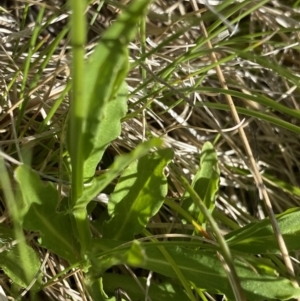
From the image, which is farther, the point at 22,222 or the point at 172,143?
the point at 172,143

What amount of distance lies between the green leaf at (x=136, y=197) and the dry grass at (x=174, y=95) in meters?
0.10

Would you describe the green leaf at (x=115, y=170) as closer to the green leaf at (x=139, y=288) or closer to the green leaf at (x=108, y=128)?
the green leaf at (x=108, y=128)

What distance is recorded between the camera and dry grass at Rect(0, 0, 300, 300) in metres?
0.85

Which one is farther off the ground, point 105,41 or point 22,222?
point 105,41

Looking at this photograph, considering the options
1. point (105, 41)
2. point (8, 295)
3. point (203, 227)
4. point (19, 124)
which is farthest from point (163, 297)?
point (105, 41)

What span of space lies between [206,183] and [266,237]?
5.3 inches

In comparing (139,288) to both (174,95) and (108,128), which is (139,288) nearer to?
(108,128)

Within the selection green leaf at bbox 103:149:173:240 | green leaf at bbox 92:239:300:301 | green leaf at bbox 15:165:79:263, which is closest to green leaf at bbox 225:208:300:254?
green leaf at bbox 92:239:300:301

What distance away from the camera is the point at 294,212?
828 millimetres

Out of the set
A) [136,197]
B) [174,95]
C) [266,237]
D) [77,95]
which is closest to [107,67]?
[77,95]

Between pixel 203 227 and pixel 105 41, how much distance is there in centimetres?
42

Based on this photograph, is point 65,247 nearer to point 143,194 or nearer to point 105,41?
point 143,194

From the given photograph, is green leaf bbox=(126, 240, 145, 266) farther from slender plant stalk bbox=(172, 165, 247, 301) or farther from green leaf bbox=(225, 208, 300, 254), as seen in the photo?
green leaf bbox=(225, 208, 300, 254)

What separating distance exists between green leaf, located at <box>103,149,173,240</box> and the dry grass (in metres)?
0.10
